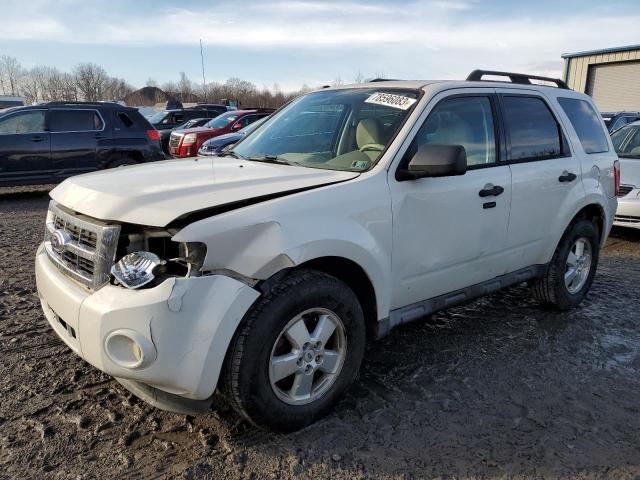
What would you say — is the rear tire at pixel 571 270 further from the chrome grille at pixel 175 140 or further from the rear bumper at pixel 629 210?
the chrome grille at pixel 175 140

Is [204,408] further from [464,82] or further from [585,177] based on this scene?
[585,177]

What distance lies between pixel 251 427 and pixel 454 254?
1.63m

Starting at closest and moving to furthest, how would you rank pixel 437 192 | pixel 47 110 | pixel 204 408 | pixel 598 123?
1. pixel 204 408
2. pixel 437 192
3. pixel 598 123
4. pixel 47 110

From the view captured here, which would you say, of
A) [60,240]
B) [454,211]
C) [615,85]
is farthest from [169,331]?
[615,85]

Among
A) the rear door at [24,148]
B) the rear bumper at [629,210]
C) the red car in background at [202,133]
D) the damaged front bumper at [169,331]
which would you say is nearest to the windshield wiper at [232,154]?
the damaged front bumper at [169,331]

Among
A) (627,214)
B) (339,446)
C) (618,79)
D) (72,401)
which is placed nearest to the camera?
(339,446)

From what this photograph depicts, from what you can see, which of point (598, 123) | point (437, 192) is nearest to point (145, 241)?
point (437, 192)

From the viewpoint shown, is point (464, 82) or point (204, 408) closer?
point (204, 408)

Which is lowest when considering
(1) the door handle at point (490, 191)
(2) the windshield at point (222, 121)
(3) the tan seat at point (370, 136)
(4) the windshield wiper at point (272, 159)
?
(2) the windshield at point (222, 121)

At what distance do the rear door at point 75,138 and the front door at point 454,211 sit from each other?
846cm

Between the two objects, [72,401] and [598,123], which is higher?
[598,123]

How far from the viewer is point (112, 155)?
1039 centimetres

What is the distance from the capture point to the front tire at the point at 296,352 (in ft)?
8.02

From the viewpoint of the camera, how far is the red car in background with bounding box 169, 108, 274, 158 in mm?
13295
